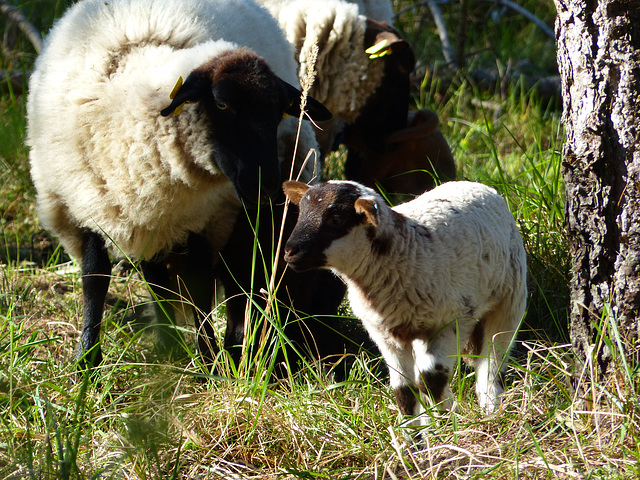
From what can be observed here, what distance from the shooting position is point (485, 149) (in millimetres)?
6121

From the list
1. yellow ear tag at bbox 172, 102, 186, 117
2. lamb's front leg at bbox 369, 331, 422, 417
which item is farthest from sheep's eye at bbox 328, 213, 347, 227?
yellow ear tag at bbox 172, 102, 186, 117

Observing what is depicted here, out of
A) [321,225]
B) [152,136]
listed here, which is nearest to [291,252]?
[321,225]

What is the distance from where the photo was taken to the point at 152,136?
3.12 m

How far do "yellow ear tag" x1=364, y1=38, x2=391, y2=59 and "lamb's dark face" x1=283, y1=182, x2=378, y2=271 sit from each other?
108 inches

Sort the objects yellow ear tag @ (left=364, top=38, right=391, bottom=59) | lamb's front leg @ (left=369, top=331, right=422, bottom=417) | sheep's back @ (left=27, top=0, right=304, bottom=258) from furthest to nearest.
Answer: yellow ear tag @ (left=364, top=38, right=391, bottom=59)
sheep's back @ (left=27, top=0, right=304, bottom=258)
lamb's front leg @ (left=369, top=331, right=422, bottom=417)

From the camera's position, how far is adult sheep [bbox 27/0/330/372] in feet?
9.84

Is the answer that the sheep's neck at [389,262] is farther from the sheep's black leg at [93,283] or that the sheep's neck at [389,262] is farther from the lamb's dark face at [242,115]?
the sheep's black leg at [93,283]

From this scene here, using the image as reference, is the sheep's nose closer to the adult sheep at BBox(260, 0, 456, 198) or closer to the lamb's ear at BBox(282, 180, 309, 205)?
the lamb's ear at BBox(282, 180, 309, 205)

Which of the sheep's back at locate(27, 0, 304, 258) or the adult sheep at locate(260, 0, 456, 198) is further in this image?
the adult sheep at locate(260, 0, 456, 198)

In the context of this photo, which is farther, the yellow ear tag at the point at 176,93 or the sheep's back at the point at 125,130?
the sheep's back at the point at 125,130

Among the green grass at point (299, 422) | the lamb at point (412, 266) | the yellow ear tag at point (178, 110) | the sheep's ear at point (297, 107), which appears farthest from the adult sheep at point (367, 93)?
the lamb at point (412, 266)

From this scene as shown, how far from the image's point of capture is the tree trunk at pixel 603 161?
233 centimetres

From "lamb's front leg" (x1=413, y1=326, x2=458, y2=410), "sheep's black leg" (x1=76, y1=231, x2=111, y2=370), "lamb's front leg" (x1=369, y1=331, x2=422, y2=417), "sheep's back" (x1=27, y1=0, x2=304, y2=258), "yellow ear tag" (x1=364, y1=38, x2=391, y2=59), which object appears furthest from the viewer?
"yellow ear tag" (x1=364, y1=38, x2=391, y2=59)

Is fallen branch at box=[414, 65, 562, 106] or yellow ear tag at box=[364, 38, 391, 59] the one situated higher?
yellow ear tag at box=[364, 38, 391, 59]
